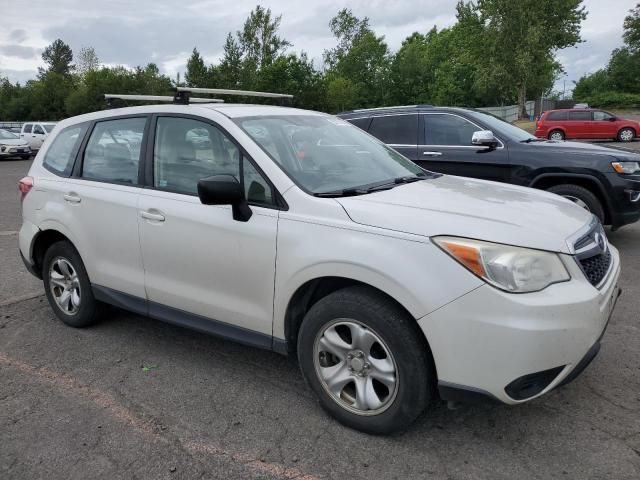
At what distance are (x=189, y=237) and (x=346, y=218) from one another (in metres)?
1.09

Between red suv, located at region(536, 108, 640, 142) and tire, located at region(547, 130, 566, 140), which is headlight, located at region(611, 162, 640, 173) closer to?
red suv, located at region(536, 108, 640, 142)

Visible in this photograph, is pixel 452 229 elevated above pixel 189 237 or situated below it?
above

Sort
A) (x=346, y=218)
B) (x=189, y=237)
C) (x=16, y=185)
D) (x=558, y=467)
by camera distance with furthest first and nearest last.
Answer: (x=16, y=185), (x=189, y=237), (x=346, y=218), (x=558, y=467)

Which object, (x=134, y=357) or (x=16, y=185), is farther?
(x=16, y=185)

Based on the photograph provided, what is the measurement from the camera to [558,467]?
102 inches

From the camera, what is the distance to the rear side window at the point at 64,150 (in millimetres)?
4363

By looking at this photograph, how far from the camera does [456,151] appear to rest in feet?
24.2

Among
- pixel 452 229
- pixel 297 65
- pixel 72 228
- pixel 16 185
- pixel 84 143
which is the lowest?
pixel 16 185

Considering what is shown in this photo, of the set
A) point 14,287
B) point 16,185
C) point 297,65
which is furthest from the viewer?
point 297,65

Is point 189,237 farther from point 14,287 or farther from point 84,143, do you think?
point 14,287

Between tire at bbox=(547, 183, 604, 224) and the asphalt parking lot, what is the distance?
2.68m

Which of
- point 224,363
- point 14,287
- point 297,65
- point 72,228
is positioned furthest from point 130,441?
point 297,65

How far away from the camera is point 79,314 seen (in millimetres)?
4348

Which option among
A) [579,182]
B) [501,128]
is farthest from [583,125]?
[579,182]
